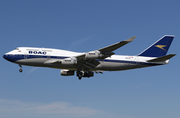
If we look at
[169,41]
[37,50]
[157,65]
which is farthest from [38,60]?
[169,41]

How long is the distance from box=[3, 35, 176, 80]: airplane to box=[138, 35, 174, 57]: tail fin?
0.23 meters

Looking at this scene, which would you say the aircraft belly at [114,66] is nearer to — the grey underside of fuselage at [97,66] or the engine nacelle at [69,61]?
the grey underside of fuselage at [97,66]

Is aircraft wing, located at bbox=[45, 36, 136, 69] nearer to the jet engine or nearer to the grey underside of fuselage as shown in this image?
the grey underside of fuselage

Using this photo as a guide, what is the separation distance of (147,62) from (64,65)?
1520 cm

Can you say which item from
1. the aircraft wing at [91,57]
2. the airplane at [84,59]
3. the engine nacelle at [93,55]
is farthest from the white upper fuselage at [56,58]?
the engine nacelle at [93,55]

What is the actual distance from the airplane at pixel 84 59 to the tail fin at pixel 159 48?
229mm

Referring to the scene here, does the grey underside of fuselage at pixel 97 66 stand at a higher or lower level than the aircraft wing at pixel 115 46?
lower

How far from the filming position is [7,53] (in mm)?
44062

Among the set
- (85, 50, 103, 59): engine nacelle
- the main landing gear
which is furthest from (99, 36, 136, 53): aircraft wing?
the main landing gear

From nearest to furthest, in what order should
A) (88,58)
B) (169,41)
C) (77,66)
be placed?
(88,58) < (77,66) < (169,41)

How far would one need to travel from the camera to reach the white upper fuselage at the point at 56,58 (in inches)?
1676

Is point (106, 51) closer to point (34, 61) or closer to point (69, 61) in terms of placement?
point (69, 61)

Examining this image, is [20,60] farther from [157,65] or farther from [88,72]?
[157,65]

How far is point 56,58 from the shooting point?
4312 cm
